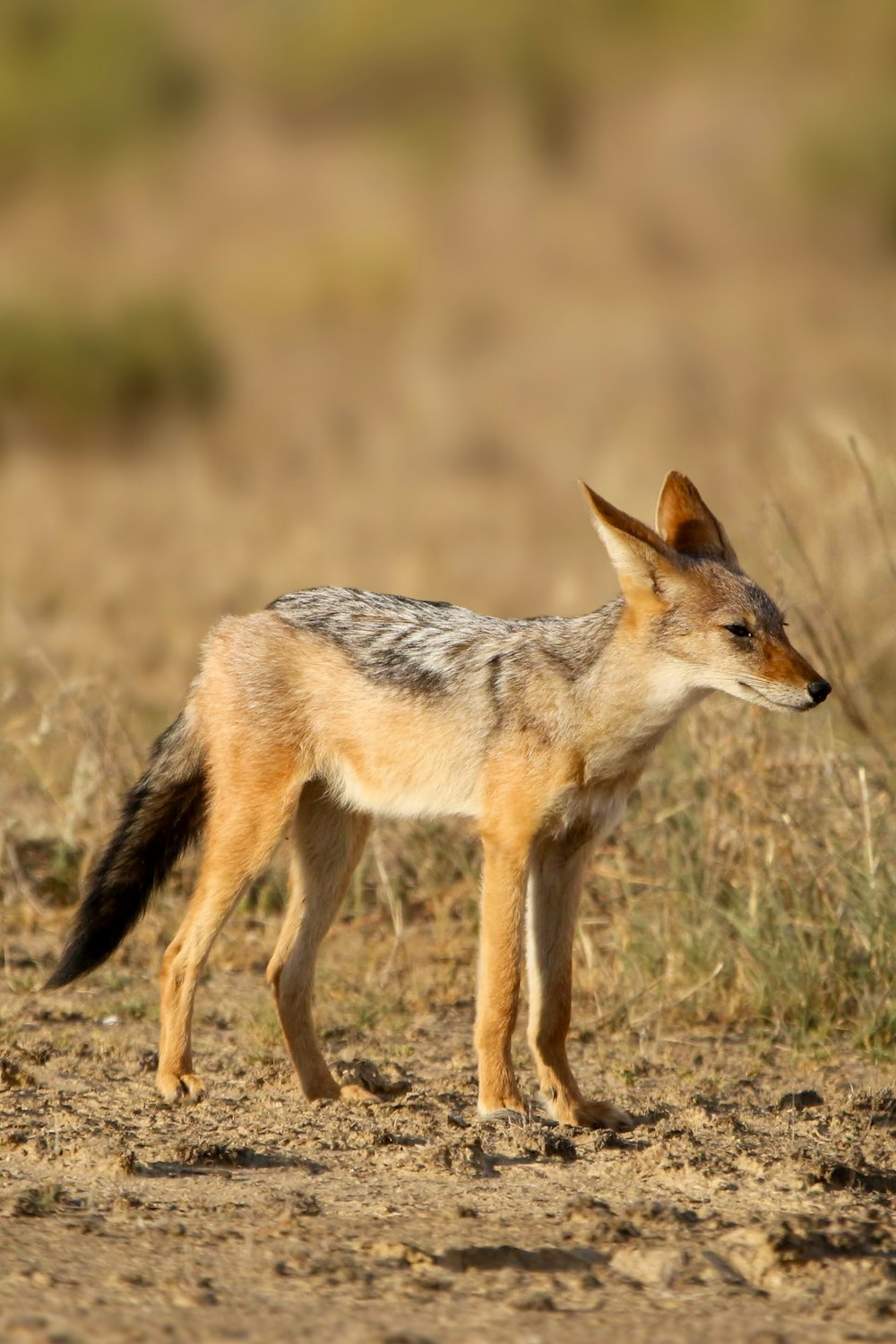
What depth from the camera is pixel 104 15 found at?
143 feet

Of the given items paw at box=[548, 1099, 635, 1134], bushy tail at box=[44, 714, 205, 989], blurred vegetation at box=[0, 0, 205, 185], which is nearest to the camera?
paw at box=[548, 1099, 635, 1134]

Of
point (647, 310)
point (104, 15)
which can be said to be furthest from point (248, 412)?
point (104, 15)

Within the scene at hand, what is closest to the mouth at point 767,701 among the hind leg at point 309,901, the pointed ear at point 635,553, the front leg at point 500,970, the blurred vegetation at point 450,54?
the pointed ear at point 635,553

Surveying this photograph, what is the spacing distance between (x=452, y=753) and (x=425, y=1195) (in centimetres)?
148

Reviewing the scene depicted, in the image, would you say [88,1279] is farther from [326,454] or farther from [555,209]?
[555,209]

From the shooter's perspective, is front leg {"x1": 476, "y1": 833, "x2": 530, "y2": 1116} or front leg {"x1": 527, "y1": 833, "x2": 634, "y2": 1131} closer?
front leg {"x1": 476, "y1": 833, "x2": 530, "y2": 1116}

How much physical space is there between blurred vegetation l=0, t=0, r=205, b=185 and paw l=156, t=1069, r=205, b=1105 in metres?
36.2

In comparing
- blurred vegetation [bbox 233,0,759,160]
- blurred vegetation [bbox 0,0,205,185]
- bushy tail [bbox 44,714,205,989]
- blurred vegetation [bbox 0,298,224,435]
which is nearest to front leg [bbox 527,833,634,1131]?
bushy tail [bbox 44,714,205,989]

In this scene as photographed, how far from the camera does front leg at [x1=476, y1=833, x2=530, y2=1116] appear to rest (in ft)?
17.8

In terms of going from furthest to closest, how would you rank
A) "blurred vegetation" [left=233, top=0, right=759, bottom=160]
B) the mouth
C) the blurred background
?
"blurred vegetation" [left=233, top=0, right=759, bottom=160] < the blurred background < the mouth

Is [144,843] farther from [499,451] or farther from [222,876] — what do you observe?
[499,451]

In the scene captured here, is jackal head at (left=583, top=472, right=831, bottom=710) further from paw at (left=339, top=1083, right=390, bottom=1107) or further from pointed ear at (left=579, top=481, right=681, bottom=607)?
paw at (left=339, top=1083, right=390, bottom=1107)

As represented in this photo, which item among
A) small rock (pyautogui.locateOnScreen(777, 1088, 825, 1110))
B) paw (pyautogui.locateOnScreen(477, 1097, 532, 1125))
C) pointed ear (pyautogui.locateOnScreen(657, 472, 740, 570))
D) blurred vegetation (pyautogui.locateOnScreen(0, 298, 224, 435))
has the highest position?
blurred vegetation (pyautogui.locateOnScreen(0, 298, 224, 435))

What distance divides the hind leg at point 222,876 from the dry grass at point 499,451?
2.09ft
